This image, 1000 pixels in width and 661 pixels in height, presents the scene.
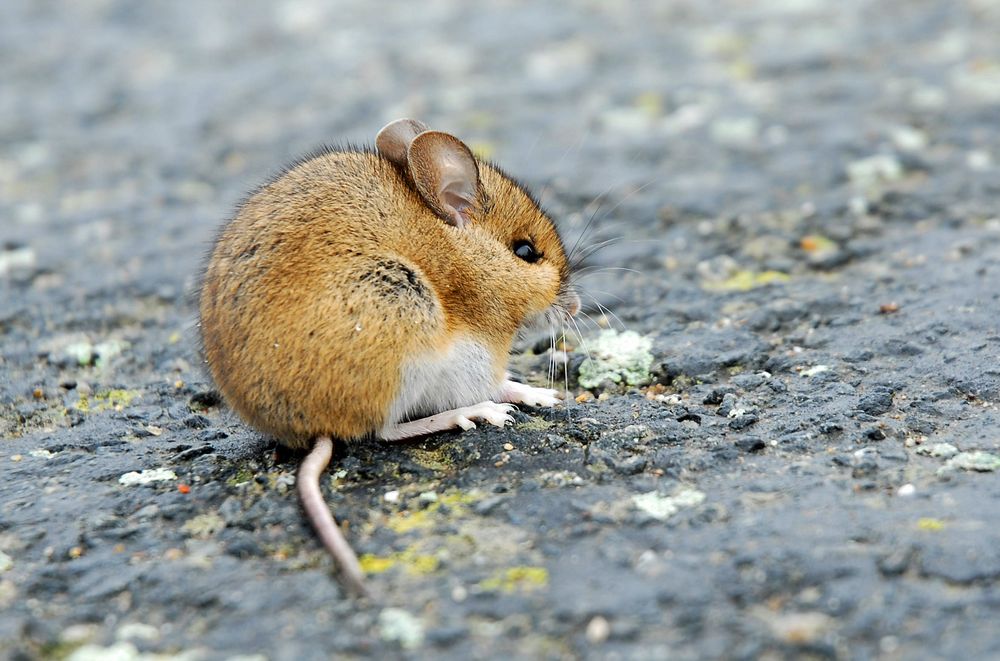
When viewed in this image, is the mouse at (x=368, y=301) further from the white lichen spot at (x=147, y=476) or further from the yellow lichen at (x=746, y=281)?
the yellow lichen at (x=746, y=281)

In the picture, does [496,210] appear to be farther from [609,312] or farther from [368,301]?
[368,301]

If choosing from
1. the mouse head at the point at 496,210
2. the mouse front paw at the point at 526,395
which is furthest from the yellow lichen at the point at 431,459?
the mouse head at the point at 496,210

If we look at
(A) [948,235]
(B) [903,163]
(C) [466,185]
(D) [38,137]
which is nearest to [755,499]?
(C) [466,185]

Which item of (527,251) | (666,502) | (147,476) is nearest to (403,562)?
(666,502)

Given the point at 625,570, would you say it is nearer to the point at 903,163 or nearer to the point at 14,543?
the point at 14,543

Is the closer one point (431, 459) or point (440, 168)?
point (431, 459)

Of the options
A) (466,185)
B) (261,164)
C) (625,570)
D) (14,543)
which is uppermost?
→ (261,164)

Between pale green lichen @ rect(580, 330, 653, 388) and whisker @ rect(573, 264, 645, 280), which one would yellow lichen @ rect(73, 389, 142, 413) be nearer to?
pale green lichen @ rect(580, 330, 653, 388)
